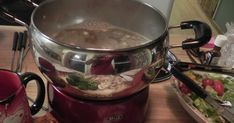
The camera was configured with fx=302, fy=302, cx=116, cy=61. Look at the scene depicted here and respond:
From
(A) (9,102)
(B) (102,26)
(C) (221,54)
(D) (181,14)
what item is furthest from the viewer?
(D) (181,14)

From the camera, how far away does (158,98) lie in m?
0.73

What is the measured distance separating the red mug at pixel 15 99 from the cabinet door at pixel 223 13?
1828mm

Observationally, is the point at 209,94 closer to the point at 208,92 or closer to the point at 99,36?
the point at 208,92

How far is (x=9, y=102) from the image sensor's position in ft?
1.54

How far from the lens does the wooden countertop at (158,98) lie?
676 millimetres

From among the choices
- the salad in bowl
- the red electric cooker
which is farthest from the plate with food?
the red electric cooker

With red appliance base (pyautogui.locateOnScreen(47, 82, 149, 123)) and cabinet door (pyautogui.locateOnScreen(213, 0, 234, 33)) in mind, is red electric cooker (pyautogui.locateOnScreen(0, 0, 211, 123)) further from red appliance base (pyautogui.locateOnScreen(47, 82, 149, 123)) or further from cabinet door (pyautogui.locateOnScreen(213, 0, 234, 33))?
cabinet door (pyautogui.locateOnScreen(213, 0, 234, 33))

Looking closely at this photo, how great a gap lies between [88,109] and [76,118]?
0.12ft

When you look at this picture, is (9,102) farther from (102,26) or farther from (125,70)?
(102,26)

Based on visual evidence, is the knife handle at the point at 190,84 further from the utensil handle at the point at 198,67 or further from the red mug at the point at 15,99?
the red mug at the point at 15,99

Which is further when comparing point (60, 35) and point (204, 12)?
point (204, 12)

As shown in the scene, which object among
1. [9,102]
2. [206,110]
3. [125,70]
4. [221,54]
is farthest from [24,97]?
[221,54]

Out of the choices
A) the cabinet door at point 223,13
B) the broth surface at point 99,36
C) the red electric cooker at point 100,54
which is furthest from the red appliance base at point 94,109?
the cabinet door at point 223,13

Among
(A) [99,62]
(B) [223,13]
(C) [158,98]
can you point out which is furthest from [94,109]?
(B) [223,13]
